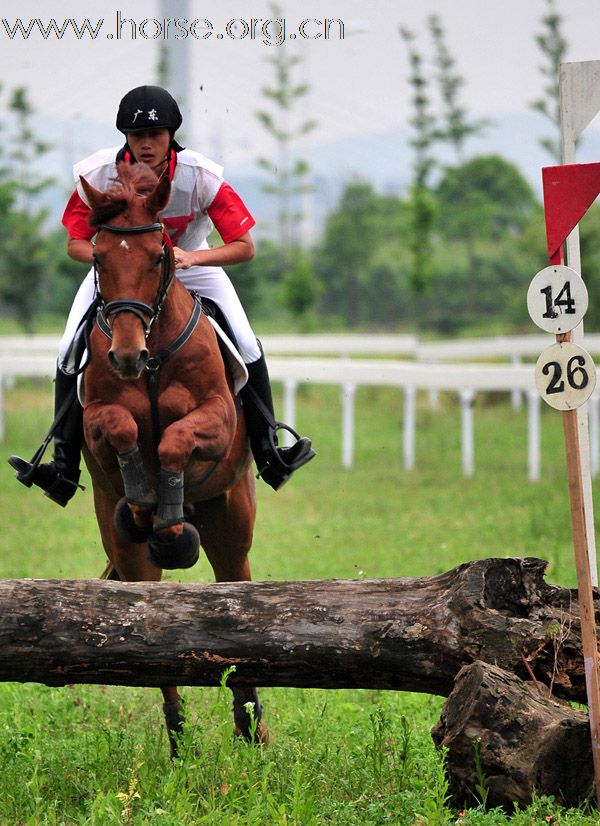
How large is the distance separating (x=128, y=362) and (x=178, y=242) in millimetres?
1262

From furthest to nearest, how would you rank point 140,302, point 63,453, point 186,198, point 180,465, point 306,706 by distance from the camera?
1. point 306,706
2. point 63,453
3. point 186,198
4. point 180,465
5. point 140,302

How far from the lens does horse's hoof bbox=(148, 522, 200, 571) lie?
5.53m

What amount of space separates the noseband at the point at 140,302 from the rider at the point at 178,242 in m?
0.14

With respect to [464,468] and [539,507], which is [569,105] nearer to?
[539,507]

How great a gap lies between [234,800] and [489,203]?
4247 cm

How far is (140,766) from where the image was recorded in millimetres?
4852

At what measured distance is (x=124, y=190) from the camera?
5.47m

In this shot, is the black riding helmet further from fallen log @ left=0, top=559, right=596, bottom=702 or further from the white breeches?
fallen log @ left=0, top=559, right=596, bottom=702

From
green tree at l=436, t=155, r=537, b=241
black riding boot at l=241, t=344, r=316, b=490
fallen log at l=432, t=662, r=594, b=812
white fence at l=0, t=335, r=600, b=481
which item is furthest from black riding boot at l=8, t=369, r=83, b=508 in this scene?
green tree at l=436, t=155, r=537, b=241

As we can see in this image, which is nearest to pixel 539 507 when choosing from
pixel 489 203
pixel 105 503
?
pixel 105 503

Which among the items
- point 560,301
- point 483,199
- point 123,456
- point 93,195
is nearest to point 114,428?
point 123,456

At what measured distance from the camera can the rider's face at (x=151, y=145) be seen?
580cm

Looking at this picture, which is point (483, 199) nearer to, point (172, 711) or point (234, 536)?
point (234, 536)

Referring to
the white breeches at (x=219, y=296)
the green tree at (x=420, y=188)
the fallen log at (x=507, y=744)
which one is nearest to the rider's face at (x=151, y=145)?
the white breeches at (x=219, y=296)
